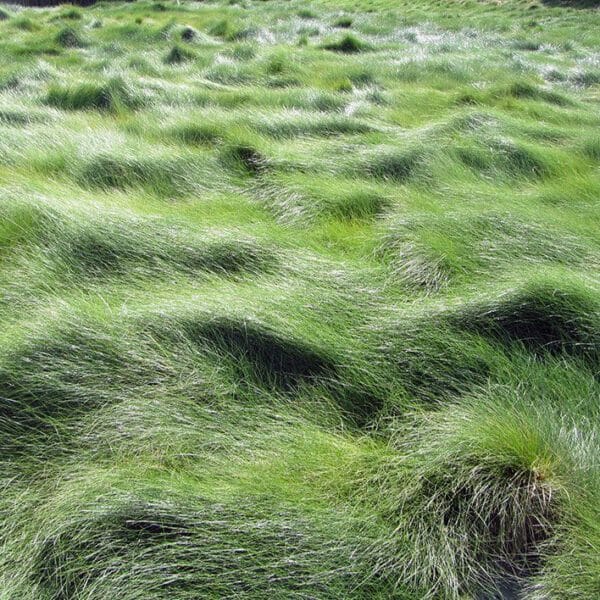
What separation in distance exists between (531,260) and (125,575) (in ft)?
6.68

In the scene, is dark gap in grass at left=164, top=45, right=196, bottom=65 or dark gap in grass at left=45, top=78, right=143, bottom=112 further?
dark gap in grass at left=164, top=45, right=196, bottom=65

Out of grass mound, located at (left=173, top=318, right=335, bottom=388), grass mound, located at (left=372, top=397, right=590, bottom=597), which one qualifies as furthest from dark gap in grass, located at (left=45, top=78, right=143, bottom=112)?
grass mound, located at (left=372, top=397, right=590, bottom=597)

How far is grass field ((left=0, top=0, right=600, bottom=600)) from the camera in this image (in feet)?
4.99

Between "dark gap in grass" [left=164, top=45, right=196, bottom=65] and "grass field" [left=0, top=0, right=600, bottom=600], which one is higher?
"dark gap in grass" [left=164, top=45, right=196, bottom=65]

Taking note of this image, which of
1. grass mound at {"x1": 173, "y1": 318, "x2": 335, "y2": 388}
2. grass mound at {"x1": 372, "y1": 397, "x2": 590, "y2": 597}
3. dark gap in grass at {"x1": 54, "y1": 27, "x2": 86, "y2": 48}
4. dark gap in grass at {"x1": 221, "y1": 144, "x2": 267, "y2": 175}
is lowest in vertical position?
grass mound at {"x1": 372, "y1": 397, "x2": 590, "y2": 597}

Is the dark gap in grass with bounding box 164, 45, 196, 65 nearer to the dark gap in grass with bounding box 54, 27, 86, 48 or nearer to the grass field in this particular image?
the dark gap in grass with bounding box 54, 27, 86, 48

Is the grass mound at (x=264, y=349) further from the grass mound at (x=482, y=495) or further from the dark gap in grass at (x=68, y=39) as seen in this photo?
the dark gap in grass at (x=68, y=39)

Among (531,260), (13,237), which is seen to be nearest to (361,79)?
(531,260)

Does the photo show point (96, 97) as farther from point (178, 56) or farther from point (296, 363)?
point (296, 363)

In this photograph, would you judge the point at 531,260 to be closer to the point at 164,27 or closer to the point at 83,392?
the point at 83,392

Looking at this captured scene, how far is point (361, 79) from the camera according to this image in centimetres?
600

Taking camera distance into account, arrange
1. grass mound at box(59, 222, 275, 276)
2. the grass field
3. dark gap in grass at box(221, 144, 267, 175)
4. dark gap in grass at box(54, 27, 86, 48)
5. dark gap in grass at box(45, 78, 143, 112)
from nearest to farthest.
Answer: the grass field
grass mound at box(59, 222, 275, 276)
dark gap in grass at box(221, 144, 267, 175)
dark gap in grass at box(45, 78, 143, 112)
dark gap in grass at box(54, 27, 86, 48)

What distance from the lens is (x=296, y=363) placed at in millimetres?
2104

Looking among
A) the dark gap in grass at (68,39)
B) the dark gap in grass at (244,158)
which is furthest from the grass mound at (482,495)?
the dark gap in grass at (68,39)
